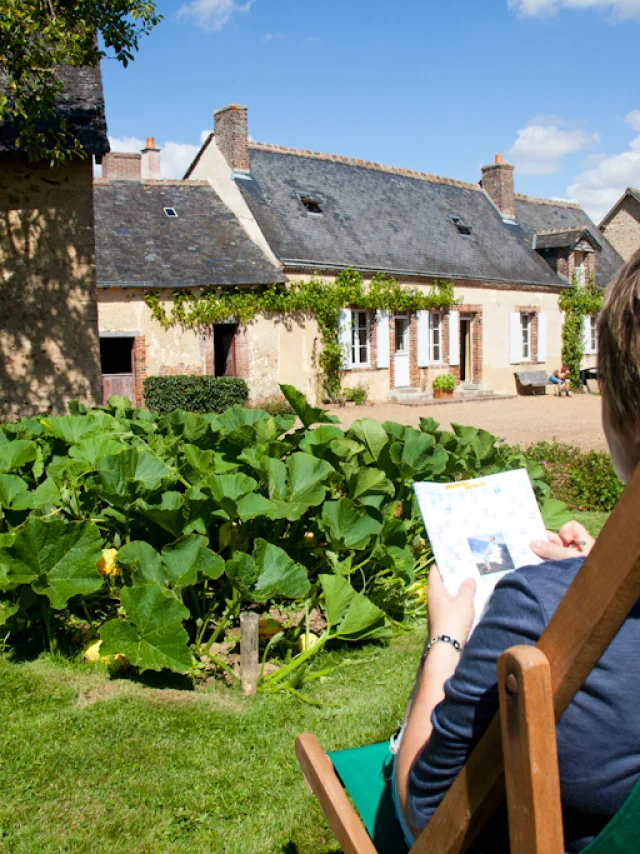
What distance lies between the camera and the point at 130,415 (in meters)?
5.52

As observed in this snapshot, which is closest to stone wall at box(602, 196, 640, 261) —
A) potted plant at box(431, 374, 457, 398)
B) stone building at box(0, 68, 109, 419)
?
potted plant at box(431, 374, 457, 398)

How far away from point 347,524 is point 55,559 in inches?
48.7

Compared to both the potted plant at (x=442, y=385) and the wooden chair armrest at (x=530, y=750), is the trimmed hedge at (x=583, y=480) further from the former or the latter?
the potted plant at (x=442, y=385)

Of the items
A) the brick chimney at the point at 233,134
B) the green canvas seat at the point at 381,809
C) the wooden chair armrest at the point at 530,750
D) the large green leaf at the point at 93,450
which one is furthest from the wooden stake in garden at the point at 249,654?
the brick chimney at the point at 233,134

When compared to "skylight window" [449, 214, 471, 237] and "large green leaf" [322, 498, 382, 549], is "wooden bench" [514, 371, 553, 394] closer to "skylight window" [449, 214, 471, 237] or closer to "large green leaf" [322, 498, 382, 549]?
"skylight window" [449, 214, 471, 237]

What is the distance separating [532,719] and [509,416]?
56.2 ft

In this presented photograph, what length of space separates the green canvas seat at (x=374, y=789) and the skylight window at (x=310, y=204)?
802 inches

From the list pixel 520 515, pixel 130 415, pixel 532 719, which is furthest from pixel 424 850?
pixel 130 415

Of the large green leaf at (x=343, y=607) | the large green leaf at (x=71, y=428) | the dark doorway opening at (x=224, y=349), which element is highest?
the dark doorway opening at (x=224, y=349)

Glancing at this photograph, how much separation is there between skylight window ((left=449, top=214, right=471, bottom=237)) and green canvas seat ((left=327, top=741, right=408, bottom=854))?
2436 centimetres

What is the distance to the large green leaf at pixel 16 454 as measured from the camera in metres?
3.77

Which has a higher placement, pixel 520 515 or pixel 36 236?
pixel 36 236

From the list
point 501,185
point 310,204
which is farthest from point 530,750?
point 501,185

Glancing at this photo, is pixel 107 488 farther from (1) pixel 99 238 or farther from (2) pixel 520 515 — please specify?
(1) pixel 99 238
